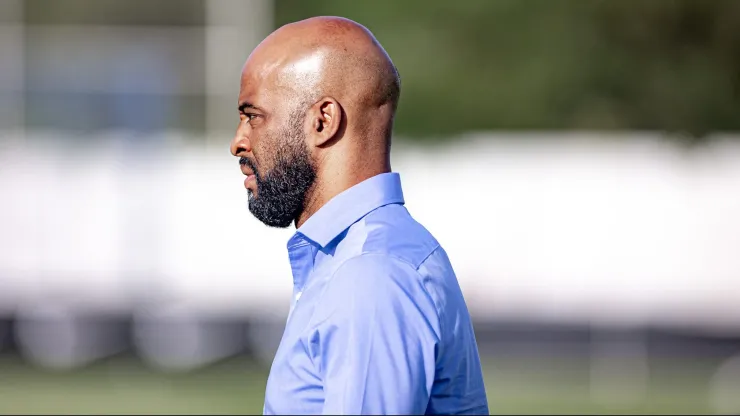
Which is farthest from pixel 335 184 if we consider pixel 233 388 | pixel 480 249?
pixel 480 249

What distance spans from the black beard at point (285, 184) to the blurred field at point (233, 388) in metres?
9.85

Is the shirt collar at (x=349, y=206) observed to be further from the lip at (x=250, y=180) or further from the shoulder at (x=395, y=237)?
the lip at (x=250, y=180)

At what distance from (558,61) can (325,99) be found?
18026mm

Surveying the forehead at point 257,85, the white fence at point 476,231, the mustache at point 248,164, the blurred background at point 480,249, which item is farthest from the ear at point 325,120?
the white fence at point 476,231

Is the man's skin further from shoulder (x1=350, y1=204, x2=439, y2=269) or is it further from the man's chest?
the man's chest

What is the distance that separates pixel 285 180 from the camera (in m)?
2.72

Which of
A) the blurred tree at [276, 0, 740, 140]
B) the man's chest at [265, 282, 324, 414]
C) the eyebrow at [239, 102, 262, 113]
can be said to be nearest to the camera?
the man's chest at [265, 282, 324, 414]

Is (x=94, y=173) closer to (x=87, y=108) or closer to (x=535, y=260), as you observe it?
(x=87, y=108)

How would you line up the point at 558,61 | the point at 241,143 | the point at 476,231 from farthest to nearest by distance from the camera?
the point at 558,61
the point at 476,231
the point at 241,143

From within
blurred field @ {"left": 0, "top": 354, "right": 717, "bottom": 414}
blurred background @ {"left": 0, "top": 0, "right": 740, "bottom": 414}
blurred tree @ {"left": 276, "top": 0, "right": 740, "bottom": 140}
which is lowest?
blurred field @ {"left": 0, "top": 354, "right": 717, "bottom": 414}

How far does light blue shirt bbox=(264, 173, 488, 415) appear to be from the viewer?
229cm

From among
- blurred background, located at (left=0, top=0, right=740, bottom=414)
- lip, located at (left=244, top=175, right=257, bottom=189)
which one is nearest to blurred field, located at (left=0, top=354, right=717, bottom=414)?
blurred background, located at (left=0, top=0, right=740, bottom=414)

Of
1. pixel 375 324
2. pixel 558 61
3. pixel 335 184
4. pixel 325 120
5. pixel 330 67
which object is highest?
pixel 558 61

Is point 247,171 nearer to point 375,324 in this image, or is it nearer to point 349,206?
point 349,206
